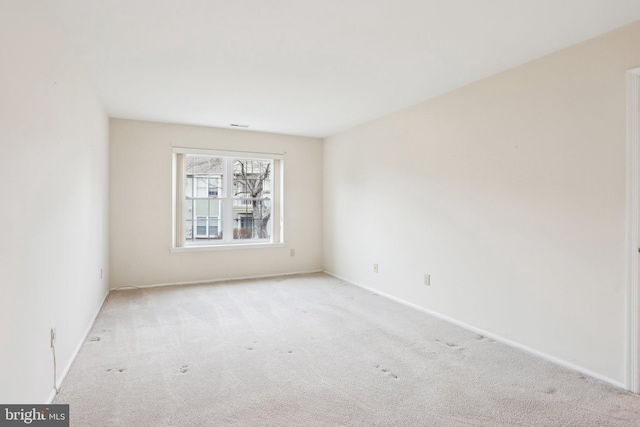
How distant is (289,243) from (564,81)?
424cm

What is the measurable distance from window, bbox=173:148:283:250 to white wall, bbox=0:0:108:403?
6.89ft

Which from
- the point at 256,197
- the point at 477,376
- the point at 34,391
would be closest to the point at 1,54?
the point at 34,391

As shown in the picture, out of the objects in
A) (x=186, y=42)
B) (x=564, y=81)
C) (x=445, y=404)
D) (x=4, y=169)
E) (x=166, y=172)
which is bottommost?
(x=445, y=404)

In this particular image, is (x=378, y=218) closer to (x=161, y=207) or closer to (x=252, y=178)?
(x=252, y=178)

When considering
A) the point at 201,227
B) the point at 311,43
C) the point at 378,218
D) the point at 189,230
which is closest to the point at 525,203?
the point at 378,218

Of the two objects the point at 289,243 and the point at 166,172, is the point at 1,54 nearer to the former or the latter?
the point at 166,172

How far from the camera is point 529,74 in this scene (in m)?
2.82

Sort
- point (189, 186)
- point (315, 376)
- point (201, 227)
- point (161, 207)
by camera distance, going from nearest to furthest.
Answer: point (315, 376), point (161, 207), point (189, 186), point (201, 227)

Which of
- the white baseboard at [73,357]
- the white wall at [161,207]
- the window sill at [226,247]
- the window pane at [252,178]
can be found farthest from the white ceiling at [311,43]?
the white baseboard at [73,357]

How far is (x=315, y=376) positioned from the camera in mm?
2396

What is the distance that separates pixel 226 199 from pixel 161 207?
0.96 metres

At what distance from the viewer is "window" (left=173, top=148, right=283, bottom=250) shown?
5.15 meters

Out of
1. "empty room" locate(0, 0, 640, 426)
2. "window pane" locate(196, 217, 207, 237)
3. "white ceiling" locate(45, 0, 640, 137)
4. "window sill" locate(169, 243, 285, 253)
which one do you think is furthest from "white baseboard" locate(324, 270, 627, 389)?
"window pane" locate(196, 217, 207, 237)

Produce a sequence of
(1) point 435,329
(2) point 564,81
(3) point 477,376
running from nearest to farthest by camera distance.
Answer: (3) point 477,376
(2) point 564,81
(1) point 435,329
